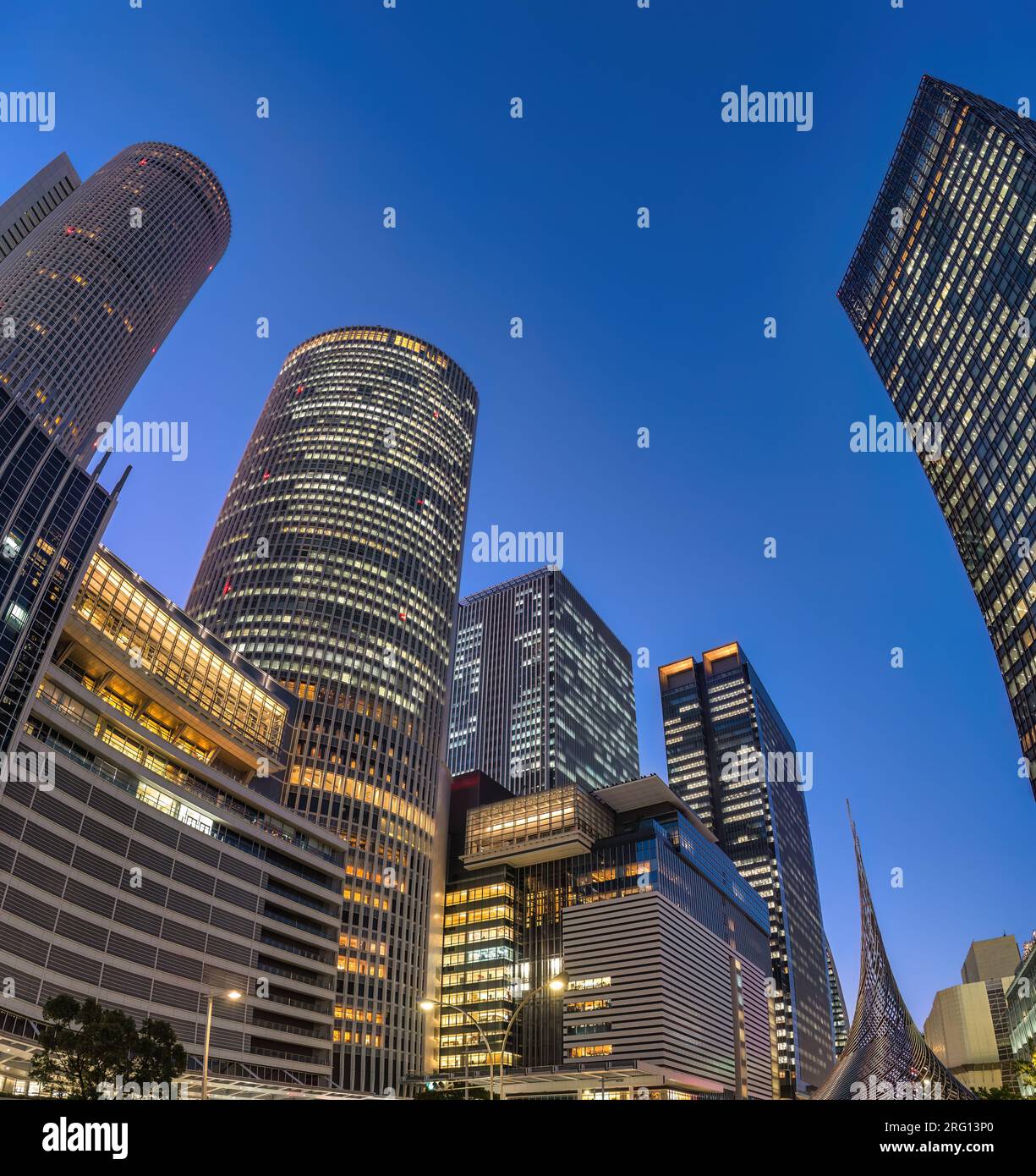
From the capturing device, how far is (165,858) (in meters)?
86.1

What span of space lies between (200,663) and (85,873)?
38929 millimetres

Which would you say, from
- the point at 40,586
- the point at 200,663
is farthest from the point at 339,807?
the point at 40,586

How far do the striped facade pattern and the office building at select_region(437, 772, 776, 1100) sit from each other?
0.24 m

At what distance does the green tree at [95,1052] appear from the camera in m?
44.0

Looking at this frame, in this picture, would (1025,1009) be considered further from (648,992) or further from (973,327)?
(973,327)

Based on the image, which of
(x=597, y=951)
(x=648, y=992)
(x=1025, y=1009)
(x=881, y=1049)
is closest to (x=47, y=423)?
(x=597, y=951)

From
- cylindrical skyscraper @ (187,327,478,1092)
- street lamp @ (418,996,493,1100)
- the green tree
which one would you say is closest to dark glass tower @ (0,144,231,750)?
the green tree

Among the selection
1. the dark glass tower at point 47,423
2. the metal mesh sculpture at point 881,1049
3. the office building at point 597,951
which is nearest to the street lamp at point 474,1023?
the office building at point 597,951

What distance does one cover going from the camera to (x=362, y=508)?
566ft

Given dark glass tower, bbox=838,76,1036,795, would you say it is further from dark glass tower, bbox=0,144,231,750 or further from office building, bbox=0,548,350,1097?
dark glass tower, bbox=0,144,231,750

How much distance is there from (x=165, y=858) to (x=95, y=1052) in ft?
145
